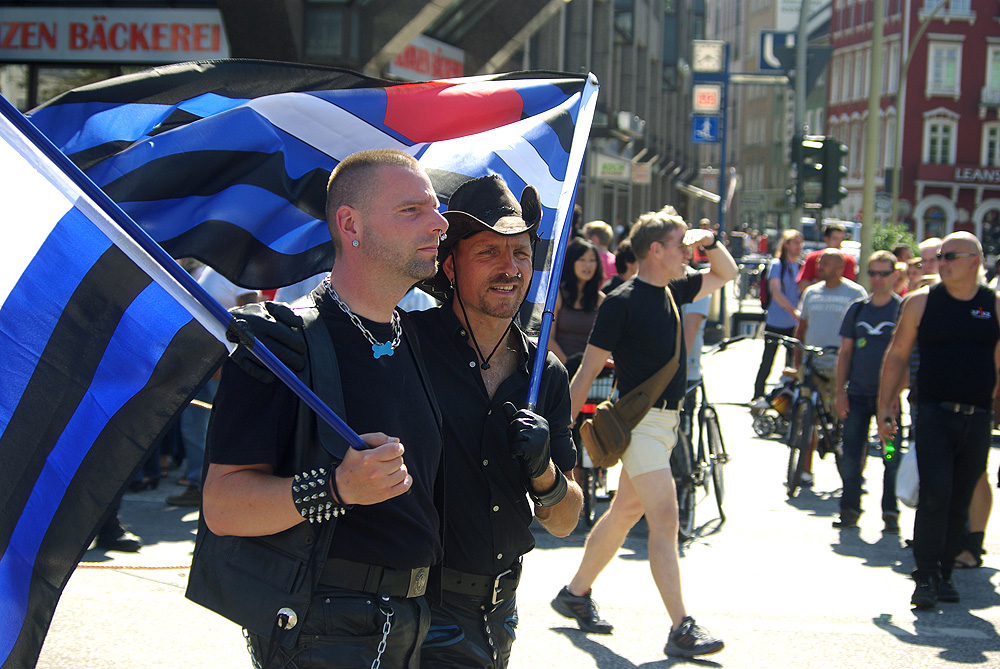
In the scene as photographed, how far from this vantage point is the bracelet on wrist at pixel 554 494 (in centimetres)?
304

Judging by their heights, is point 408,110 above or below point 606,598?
above

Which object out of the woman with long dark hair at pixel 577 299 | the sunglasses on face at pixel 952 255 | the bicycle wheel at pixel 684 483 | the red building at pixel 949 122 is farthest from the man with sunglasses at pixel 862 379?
the red building at pixel 949 122

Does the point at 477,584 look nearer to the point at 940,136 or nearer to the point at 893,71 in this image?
the point at 940,136

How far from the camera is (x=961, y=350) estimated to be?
6.18 metres

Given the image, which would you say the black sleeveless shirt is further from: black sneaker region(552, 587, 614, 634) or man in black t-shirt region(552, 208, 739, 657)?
black sneaker region(552, 587, 614, 634)

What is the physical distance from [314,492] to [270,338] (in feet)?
1.13

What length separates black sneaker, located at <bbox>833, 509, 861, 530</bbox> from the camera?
7.97 meters

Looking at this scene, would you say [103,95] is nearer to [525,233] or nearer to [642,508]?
[525,233]

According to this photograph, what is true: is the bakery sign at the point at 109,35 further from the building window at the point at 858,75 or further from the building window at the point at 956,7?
the building window at the point at 858,75

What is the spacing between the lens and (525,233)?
3201mm

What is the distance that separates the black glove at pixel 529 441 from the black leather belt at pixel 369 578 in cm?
43

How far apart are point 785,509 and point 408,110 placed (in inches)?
217

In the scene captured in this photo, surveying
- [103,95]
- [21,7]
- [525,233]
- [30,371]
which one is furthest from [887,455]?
[21,7]

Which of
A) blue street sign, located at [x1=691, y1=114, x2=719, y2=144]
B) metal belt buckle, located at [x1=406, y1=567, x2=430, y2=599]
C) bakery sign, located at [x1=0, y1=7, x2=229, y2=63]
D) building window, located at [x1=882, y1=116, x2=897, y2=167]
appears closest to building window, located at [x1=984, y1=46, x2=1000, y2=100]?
building window, located at [x1=882, y1=116, x2=897, y2=167]
